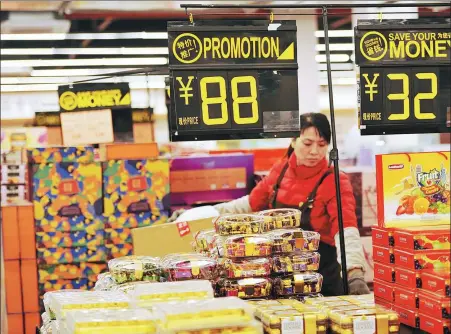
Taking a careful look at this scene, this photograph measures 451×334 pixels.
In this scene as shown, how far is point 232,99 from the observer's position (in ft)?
13.3

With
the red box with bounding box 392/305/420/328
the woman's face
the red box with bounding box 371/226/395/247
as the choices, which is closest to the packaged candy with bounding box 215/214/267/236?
the red box with bounding box 371/226/395/247

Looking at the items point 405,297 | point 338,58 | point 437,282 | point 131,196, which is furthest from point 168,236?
point 338,58

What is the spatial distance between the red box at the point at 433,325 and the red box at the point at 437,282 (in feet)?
0.33

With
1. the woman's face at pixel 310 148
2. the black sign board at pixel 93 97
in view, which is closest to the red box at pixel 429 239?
the woman's face at pixel 310 148

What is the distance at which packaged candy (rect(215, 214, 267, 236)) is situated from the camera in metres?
3.76

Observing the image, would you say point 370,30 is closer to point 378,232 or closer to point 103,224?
point 378,232

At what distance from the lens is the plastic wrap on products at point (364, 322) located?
2.96m

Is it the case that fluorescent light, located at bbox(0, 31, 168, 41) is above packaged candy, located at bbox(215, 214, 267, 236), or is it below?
above

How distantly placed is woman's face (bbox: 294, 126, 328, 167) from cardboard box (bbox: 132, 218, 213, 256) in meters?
0.87

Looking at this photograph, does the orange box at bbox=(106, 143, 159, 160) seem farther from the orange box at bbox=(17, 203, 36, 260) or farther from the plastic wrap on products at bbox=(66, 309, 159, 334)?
the plastic wrap on products at bbox=(66, 309, 159, 334)

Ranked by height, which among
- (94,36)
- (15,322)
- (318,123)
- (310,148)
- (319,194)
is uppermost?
(94,36)

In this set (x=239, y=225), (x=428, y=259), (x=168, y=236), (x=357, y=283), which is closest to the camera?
(x=428, y=259)

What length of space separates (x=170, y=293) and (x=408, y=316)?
96 cm

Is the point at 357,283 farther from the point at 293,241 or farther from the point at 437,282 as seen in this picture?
the point at 437,282
